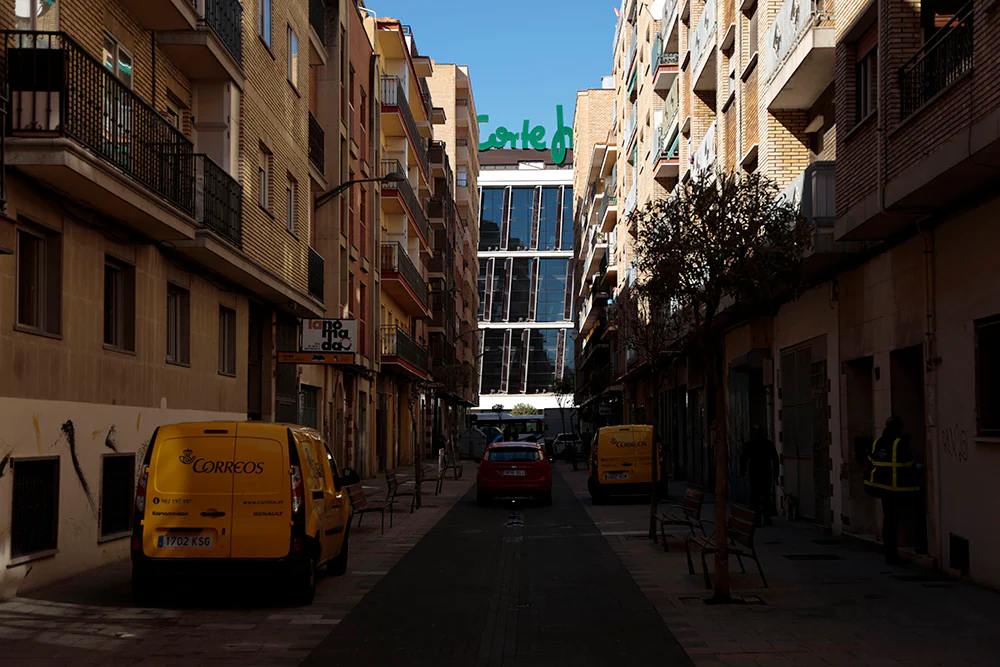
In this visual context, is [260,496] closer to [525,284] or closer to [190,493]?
[190,493]

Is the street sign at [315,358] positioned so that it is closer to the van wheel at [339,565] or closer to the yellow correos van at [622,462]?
the yellow correos van at [622,462]

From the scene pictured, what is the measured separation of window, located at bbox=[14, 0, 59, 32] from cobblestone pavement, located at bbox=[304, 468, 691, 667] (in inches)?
290

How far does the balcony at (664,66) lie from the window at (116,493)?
2755 cm

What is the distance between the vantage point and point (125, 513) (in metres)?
16.4

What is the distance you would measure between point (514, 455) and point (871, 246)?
43.3 ft

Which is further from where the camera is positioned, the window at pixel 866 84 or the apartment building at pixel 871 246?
the window at pixel 866 84

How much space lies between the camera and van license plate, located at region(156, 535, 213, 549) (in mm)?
11078

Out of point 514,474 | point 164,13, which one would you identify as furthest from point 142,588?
point 514,474

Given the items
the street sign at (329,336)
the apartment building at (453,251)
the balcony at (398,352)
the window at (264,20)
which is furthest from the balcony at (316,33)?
the apartment building at (453,251)

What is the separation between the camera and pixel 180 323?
1927 cm

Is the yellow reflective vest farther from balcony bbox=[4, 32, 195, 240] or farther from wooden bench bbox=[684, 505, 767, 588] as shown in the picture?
balcony bbox=[4, 32, 195, 240]

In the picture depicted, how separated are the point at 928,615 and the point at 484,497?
1826cm

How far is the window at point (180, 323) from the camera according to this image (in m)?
19.0

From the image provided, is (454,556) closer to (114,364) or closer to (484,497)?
(114,364)
